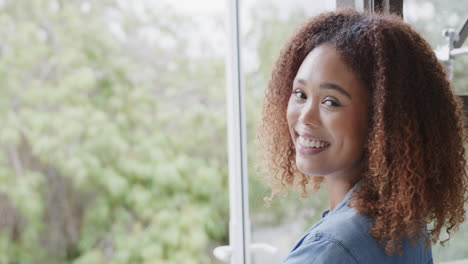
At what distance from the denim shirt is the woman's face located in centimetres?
9

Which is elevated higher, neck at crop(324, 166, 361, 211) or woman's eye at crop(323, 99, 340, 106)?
woman's eye at crop(323, 99, 340, 106)

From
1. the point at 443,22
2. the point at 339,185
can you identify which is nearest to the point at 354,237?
the point at 339,185

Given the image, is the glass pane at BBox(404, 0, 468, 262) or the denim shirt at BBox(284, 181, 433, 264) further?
the glass pane at BBox(404, 0, 468, 262)

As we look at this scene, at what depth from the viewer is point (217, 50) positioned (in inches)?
126

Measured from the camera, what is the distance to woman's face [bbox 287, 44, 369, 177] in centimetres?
83

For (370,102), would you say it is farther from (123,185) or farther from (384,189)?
(123,185)

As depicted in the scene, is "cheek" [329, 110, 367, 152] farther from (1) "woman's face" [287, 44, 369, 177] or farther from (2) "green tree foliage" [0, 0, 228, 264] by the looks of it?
(2) "green tree foliage" [0, 0, 228, 264]

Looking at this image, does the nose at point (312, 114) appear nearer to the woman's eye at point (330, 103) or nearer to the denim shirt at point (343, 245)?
the woman's eye at point (330, 103)

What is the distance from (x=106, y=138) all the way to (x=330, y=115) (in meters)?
2.33

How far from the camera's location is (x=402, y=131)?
804 millimetres

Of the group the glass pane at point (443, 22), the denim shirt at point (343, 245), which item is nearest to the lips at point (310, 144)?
the denim shirt at point (343, 245)

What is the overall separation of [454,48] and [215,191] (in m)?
1.98

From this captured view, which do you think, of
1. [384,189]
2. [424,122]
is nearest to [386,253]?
[384,189]

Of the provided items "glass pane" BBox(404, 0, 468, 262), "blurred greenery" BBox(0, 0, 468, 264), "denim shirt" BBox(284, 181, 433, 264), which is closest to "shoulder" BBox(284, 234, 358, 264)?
"denim shirt" BBox(284, 181, 433, 264)
